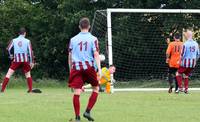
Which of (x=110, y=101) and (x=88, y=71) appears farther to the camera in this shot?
(x=110, y=101)

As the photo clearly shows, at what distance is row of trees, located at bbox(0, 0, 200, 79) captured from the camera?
98.1ft

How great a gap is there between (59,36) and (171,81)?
1017 cm

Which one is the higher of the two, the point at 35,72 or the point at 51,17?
the point at 51,17

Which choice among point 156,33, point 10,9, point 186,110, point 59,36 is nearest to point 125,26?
point 156,33

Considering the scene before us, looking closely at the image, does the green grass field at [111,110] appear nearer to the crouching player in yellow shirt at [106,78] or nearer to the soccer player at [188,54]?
the soccer player at [188,54]

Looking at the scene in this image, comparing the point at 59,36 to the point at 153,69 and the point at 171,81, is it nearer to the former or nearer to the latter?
the point at 153,69

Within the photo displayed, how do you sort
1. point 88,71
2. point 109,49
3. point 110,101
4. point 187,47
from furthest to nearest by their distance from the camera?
point 109,49
point 187,47
point 110,101
point 88,71

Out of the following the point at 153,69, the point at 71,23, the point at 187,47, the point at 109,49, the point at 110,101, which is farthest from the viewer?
the point at 71,23

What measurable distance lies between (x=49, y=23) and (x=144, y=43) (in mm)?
5851

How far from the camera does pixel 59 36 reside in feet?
99.6

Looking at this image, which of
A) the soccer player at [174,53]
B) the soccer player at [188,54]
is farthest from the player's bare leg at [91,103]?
the soccer player at [174,53]

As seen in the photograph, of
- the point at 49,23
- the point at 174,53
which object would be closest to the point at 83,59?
the point at 174,53

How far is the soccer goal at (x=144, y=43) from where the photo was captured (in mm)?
26812

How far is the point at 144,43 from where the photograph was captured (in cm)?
2702
